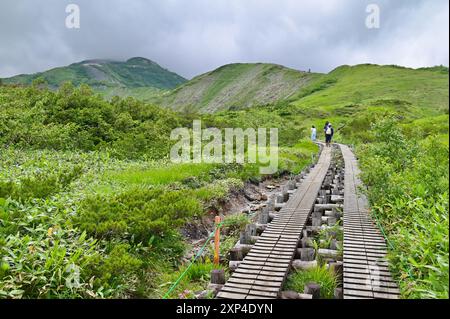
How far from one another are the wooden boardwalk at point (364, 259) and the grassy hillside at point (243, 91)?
418ft

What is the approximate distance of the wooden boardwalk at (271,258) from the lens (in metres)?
5.99

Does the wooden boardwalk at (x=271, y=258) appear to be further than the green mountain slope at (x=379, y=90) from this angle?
No

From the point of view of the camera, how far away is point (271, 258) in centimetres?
723

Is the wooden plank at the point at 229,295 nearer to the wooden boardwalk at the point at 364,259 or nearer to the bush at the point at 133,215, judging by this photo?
the wooden boardwalk at the point at 364,259

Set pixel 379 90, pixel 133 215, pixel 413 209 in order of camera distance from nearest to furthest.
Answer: pixel 413 209, pixel 133 215, pixel 379 90

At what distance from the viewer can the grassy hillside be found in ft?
478

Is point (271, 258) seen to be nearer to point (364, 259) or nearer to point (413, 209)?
point (364, 259)

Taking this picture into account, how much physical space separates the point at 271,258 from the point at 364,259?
1620 millimetres

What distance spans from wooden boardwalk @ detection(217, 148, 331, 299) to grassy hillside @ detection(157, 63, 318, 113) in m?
127

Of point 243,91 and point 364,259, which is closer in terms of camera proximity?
point 364,259

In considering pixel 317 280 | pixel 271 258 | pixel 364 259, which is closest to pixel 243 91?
pixel 271 258

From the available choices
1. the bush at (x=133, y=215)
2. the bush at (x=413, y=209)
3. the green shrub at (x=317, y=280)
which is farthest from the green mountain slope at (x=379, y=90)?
the green shrub at (x=317, y=280)

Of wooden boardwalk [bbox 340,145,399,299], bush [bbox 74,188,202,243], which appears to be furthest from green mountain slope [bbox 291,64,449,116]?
bush [bbox 74,188,202,243]

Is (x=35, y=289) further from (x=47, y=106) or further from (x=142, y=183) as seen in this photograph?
(x=47, y=106)
